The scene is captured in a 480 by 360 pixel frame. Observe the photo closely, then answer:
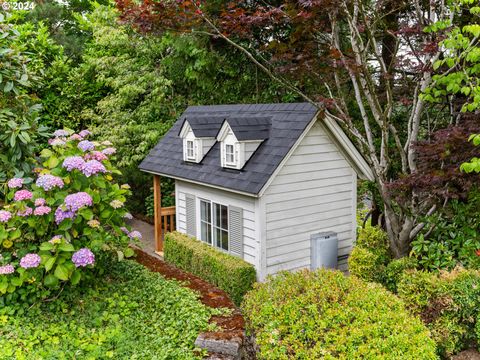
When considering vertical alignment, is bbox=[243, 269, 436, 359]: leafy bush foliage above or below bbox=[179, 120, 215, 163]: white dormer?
below

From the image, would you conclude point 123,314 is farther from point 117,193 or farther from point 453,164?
point 453,164

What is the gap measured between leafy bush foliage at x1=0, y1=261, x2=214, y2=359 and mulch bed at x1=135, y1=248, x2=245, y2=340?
0.18 m

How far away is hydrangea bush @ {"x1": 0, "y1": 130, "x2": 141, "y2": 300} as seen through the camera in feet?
15.9

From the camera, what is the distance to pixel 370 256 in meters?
8.16

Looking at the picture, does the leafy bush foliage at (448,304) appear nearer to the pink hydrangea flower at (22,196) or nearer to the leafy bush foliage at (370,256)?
the leafy bush foliage at (370,256)

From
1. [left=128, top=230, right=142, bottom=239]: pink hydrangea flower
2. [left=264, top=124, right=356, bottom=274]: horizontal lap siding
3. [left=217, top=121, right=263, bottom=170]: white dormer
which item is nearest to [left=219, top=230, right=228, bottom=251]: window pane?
[left=264, top=124, right=356, bottom=274]: horizontal lap siding

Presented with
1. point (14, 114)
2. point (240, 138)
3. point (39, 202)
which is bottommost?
point (39, 202)

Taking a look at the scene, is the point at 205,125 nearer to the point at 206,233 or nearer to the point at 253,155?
the point at 253,155

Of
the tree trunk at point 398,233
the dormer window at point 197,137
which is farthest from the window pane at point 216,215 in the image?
the tree trunk at point 398,233

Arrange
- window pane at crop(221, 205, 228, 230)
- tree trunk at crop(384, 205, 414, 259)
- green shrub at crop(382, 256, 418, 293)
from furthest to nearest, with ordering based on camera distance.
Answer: window pane at crop(221, 205, 228, 230) < tree trunk at crop(384, 205, 414, 259) < green shrub at crop(382, 256, 418, 293)

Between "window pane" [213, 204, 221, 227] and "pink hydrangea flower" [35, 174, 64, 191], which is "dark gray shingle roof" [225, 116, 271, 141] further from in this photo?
"pink hydrangea flower" [35, 174, 64, 191]

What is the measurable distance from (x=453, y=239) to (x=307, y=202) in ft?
8.94

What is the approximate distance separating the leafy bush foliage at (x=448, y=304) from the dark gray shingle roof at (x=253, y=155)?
121 inches

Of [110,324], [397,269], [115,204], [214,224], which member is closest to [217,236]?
[214,224]
